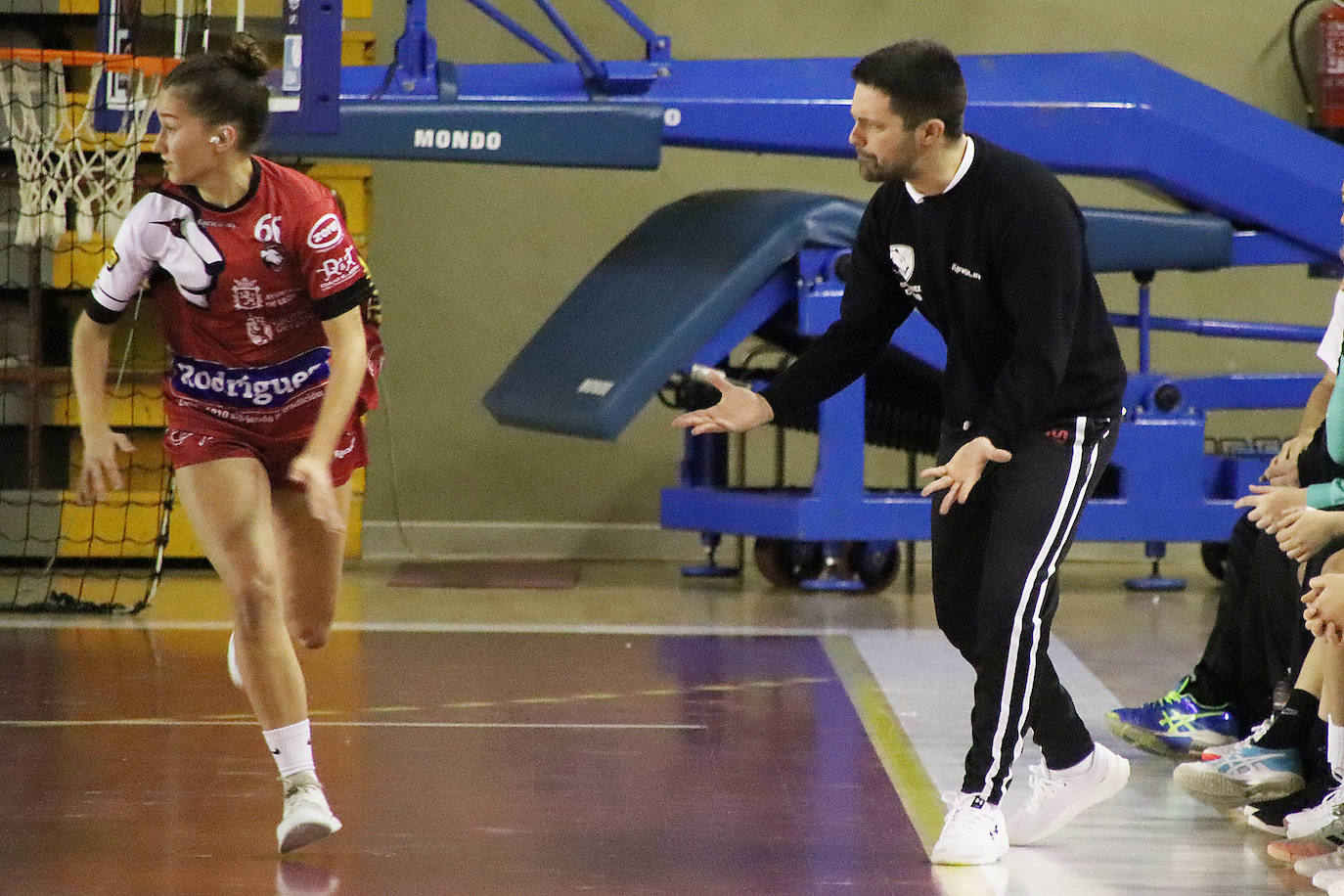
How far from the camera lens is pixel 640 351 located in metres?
7.08

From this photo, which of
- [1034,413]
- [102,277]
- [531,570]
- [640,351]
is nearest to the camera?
[1034,413]

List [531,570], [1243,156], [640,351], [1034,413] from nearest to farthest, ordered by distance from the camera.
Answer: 1. [1034,413]
2. [640,351]
3. [1243,156]
4. [531,570]

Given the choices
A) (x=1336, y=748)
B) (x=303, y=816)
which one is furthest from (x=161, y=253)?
(x=1336, y=748)

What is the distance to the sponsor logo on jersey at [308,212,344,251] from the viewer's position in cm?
364

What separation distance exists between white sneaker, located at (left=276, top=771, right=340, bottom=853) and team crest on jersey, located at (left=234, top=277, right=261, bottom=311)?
0.97m

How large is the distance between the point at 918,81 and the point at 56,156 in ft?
17.9

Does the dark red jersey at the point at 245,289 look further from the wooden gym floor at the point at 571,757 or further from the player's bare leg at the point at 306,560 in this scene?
the wooden gym floor at the point at 571,757

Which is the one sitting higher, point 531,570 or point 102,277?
point 102,277

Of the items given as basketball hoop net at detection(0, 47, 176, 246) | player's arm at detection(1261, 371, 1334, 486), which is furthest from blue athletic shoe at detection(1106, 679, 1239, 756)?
basketball hoop net at detection(0, 47, 176, 246)

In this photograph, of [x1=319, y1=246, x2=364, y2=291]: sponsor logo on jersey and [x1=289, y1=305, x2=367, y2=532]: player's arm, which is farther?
[x1=319, y1=246, x2=364, y2=291]: sponsor logo on jersey

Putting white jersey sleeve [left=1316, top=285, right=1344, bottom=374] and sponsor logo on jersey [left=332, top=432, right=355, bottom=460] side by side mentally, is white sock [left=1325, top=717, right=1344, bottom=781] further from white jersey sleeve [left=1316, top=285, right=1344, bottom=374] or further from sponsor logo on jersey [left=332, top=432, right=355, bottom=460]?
sponsor logo on jersey [left=332, top=432, right=355, bottom=460]

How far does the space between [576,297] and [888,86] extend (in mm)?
4335

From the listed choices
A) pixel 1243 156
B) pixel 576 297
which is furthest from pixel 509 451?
pixel 1243 156

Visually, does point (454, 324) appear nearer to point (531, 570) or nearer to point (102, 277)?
point (531, 570)
